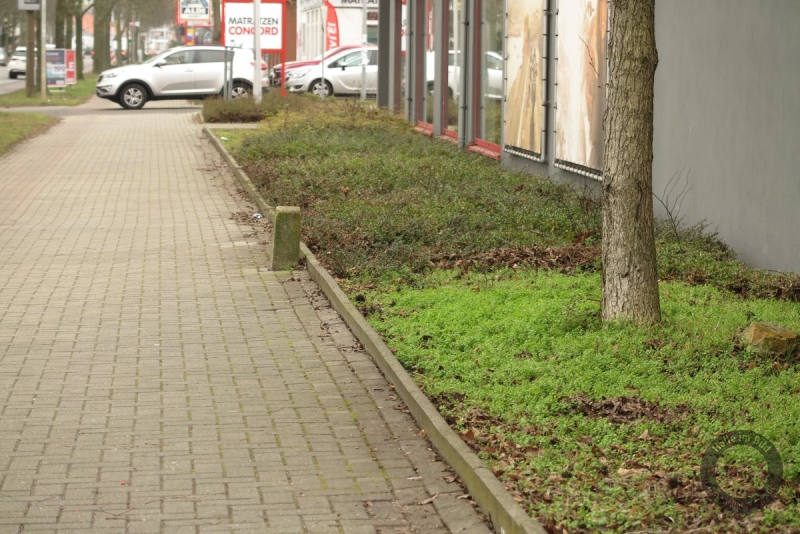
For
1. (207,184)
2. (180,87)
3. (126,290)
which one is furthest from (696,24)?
(180,87)

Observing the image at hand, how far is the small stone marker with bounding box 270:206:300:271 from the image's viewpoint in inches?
420

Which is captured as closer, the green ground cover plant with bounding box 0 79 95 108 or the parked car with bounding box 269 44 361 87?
the green ground cover plant with bounding box 0 79 95 108

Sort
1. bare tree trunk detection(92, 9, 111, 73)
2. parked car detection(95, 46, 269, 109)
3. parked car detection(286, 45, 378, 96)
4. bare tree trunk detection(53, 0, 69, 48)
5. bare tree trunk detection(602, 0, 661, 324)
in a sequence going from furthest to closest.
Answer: bare tree trunk detection(92, 9, 111, 73)
bare tree trunk detection(53, 0, 69, 48)
parked car detection(286, 45, 378, 96)
parked car detection(95, 46, 269, 109)
bare tree trunk detection(602, 0, 661, 324)

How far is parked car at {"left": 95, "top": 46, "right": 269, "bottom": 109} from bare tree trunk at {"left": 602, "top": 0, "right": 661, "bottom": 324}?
2909 centimetres

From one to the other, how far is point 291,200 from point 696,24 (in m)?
5.06

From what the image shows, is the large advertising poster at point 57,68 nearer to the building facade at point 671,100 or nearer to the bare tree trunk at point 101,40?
the bare tree trunk at point 101,40

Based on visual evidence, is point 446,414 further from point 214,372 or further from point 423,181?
point 423,181

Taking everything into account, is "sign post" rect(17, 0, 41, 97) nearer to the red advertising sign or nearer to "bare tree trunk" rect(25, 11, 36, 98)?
"bare tree trunk" rect(25, 11, 36, 98)

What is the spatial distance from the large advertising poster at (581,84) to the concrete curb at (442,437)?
4801 millimetres

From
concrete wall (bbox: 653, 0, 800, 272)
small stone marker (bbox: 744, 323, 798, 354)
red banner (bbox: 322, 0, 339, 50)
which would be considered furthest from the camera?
red banner (bbox: 322, 0, 339, 50)

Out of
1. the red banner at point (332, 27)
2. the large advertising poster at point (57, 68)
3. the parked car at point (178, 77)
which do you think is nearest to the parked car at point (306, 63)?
the red banner at point (332, 27)

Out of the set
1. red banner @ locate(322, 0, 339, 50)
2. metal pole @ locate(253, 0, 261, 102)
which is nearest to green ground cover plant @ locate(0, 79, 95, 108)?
red banner @ locate(322, 0, 339, 50)

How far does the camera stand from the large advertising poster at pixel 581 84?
43.3ft

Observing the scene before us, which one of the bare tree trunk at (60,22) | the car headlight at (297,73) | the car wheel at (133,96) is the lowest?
the car wheel at (133,96)
